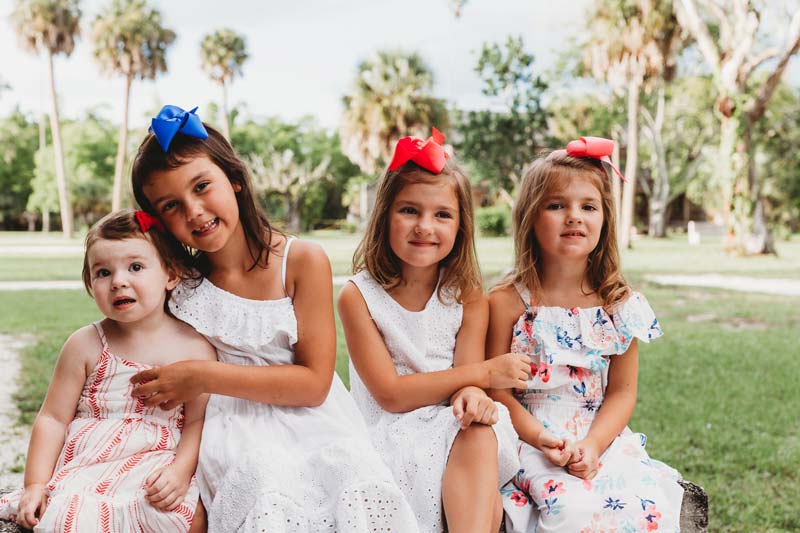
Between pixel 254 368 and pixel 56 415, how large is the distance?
55cm

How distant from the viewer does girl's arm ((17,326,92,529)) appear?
1.89 m

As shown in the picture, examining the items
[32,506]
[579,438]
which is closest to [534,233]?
[579,438]

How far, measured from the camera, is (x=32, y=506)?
181cm

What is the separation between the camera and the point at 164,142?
204cm

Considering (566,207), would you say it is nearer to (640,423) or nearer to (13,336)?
(640,423)

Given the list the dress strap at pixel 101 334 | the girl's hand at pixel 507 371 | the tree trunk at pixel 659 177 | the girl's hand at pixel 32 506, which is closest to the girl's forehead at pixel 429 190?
the girl's hand at pixel 507 371

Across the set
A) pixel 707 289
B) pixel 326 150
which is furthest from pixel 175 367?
pixel 326 150

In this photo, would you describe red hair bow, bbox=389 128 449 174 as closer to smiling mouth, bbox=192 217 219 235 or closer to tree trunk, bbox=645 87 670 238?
smiling mouth, bbox=192 217 219 235

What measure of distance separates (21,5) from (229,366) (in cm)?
3233

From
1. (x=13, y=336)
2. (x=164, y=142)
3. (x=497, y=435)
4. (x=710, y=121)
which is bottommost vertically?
(x=13, y=336)

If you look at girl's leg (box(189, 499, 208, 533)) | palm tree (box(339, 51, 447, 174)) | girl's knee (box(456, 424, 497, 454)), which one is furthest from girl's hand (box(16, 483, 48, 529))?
palm tree (box(339, 51, 447, 174))

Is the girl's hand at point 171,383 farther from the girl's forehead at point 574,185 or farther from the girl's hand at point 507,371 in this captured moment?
the girl's forehead at point 574,185

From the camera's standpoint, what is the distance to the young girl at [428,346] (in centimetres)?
202

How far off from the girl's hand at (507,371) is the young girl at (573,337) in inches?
5.1
